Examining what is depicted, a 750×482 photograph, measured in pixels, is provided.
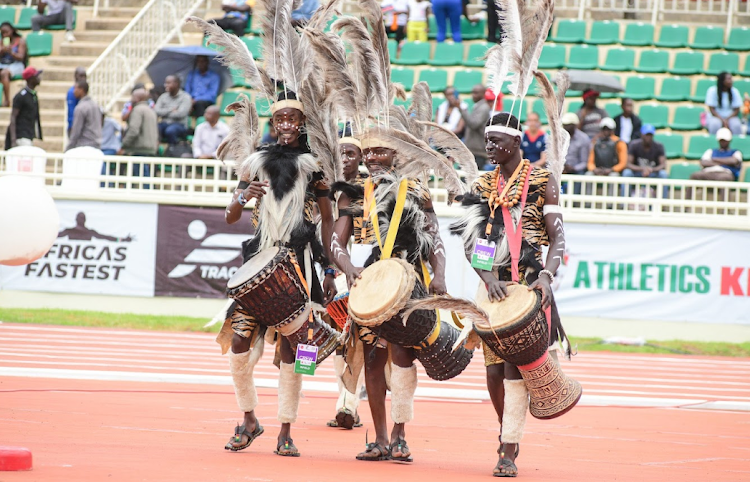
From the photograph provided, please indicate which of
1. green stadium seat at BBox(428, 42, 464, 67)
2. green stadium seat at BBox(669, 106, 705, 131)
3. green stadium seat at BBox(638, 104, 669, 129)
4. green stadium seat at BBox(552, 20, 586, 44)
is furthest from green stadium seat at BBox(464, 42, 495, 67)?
green stadium seat at BBox(669, 106, 705, 131)

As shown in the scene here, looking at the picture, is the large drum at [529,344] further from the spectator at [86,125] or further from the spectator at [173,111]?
the spectator at [173,111]

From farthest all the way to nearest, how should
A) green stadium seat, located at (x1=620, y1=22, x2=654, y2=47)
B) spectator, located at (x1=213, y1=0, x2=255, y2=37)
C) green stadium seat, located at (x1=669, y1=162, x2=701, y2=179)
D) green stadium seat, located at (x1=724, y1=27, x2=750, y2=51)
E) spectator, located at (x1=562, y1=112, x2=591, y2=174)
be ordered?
green stadium seat, located at (x1=620, y1=22, x2=654, y2=47) → green stadium seat, located at (x1=724, y1=27, x2=750, y2=51) → spectator, located at (x1=213, y1=0, x2=255, y2=37) → green stadium seat, located at (x1=669, y1=162, x2=701, y2=179) → spectator, located at (x1=562, y1=112, x2=591, y2=174)

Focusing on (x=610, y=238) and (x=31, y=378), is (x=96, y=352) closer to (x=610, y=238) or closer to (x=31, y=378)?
(x=31, y=378)

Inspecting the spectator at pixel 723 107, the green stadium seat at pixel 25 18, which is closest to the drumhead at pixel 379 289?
the spectator at pixel 723 107

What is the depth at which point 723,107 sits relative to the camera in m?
19.6

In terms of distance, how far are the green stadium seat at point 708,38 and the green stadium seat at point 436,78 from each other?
4978 millimetres

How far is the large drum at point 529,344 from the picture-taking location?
5801mm

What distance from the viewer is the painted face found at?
6715 mm

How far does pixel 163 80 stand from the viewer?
787 inches

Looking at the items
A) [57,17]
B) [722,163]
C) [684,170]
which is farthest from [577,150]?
[57,17]

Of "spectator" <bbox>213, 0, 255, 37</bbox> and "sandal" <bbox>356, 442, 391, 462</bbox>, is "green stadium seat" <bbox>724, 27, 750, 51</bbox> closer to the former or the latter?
"spectator" <bbox>213, 0, 255, 37</bbox>

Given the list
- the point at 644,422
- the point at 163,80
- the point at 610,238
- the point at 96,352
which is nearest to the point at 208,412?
the point at 644,422

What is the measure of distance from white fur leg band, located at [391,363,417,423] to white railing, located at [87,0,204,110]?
51.5 feet

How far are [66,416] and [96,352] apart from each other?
16.1 feet
